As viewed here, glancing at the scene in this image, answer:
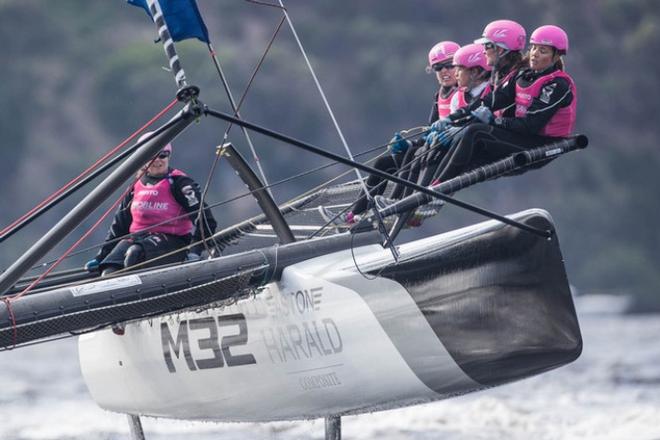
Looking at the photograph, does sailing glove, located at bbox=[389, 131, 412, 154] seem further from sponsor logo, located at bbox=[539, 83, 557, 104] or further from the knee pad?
the knee pad

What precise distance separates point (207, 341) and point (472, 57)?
182cm

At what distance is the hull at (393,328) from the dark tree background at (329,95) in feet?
41.1

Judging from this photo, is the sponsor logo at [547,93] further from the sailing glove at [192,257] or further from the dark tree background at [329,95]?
the dark tree background at [329,95]

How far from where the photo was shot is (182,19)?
6406 mm

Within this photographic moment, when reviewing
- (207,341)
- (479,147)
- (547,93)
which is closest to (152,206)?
(207,341)

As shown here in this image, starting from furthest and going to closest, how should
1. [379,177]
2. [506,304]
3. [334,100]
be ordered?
[334,100], [379,177], [506,304]

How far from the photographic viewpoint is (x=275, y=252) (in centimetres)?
578

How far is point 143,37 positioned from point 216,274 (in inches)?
769

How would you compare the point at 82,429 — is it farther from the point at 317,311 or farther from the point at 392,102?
the point at 392,102

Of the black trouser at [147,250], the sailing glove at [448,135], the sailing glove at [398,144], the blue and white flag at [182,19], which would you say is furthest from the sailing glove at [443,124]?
the black trouser at [147,250]

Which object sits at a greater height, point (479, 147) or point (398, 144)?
point (398, 144)

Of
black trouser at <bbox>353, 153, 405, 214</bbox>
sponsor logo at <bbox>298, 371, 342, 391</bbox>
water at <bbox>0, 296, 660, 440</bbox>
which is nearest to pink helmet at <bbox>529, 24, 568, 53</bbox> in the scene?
black trouser at <bbox>353, 153, 405, 214</bbox>

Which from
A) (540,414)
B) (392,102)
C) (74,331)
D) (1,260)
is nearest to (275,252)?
(74,331)

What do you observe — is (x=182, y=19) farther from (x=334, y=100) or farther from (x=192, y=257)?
(x=334, y=100)
